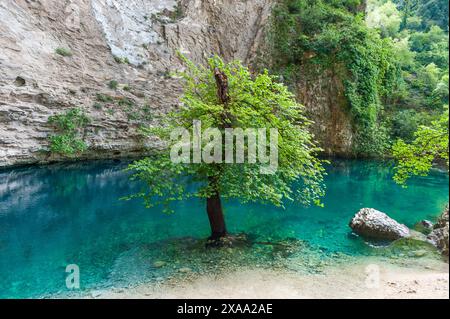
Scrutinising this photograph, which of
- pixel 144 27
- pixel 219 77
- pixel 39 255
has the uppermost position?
pixel 144 27

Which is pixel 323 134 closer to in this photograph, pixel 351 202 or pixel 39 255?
pixel 351 202

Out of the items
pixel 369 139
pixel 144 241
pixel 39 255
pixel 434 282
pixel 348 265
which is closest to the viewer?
pixel 434 282

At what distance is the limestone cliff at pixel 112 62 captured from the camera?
1928 cm

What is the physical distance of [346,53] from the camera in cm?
2323

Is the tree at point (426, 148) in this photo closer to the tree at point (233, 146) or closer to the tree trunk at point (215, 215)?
the tree at point (233, 146)

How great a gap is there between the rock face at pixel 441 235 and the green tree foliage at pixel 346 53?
15.2 metres

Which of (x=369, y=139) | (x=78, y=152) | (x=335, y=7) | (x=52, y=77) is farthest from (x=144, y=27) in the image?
(x=369, y=139)

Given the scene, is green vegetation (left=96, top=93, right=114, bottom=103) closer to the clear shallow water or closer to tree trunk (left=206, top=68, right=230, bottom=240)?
the clear shallow water

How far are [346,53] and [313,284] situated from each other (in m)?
20.8

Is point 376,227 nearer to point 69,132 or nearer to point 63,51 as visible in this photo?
point 69,132

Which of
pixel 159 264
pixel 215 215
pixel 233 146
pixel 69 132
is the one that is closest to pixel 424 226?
pixel 215 215

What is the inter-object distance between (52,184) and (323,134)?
716 inches

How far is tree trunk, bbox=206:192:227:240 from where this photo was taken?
847cm

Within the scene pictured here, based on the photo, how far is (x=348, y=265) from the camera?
7.37 metres
